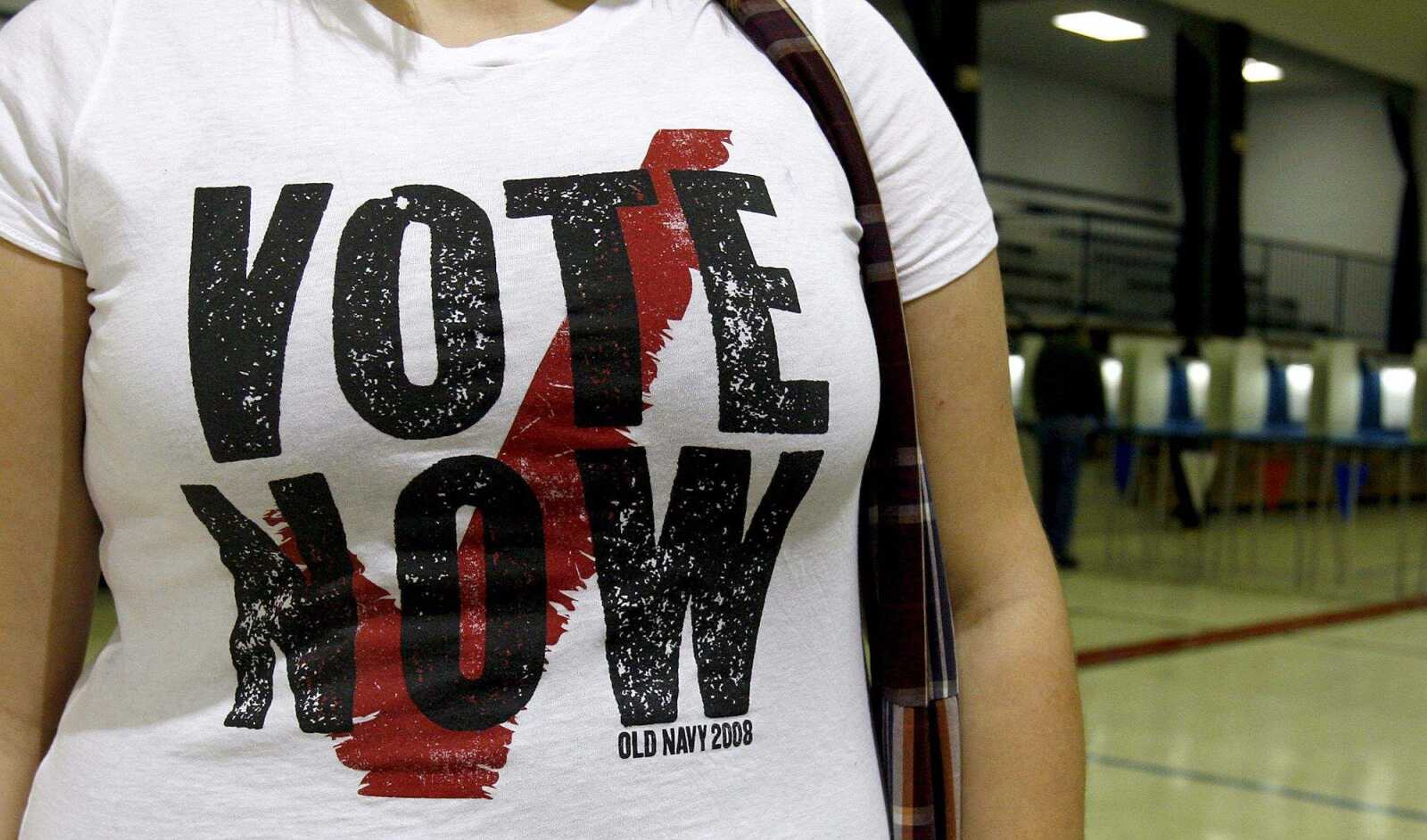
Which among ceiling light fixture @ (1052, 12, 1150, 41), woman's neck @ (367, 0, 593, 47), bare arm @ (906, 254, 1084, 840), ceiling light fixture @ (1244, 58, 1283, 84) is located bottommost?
bare arm @ (906, 254, 1084, 840)

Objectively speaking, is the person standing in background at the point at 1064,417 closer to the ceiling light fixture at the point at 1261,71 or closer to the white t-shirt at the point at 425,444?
the ceiling light fixture at the point at 1261,71

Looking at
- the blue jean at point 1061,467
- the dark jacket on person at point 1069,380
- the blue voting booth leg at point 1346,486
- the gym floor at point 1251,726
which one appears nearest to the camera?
the gym floor at point 1251,726

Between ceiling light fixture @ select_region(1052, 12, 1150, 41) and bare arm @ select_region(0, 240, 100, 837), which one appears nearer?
bare arm @ select_region(0, 240, 100, 837)

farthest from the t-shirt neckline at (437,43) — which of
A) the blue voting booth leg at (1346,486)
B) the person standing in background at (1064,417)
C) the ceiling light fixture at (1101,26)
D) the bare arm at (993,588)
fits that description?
the ceiling light fixture at (1101,26)

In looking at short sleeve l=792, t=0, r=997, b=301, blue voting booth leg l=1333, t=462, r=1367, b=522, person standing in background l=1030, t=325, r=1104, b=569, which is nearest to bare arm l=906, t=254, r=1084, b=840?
short sleeve l=792, t=0, r=997, b=301

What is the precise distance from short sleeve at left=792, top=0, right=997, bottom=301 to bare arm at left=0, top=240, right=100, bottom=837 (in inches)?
14.7

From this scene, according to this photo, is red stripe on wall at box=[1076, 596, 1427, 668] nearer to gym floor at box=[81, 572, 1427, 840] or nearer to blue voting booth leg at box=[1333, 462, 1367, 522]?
gym floor at box=[81, 572, 1427, 840]

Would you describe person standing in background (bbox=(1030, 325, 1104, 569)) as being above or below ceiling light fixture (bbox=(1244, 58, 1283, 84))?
below

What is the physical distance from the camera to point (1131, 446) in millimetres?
7840

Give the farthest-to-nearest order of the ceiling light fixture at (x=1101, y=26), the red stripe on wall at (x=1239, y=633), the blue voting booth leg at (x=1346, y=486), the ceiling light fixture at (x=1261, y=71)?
1. the ceiling light fixture at (x=1261, y=71)
2. the ceiling light fixture at (x=1101, y=26)
3. the blue voting booth leg at (x=1346, y=486)
4. the red stripe on wall at (x=1239, y=633)

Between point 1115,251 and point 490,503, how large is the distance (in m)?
13.3

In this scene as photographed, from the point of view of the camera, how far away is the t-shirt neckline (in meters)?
0.65

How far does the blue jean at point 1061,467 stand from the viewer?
6.98 metres

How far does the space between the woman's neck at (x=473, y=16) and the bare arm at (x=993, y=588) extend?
23cm
